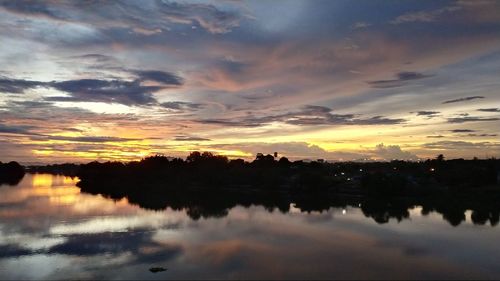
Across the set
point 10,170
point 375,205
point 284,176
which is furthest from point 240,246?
point 10,170

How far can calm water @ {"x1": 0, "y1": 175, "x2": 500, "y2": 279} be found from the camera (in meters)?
19.8

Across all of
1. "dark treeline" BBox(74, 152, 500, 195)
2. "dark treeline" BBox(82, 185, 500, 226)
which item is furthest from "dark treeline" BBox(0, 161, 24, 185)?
"dark treeline" BBox(82, 185, 500, 226)

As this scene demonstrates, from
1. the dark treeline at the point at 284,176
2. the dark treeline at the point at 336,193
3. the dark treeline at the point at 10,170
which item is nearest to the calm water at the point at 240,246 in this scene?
the dark treeline at the point at 336,193

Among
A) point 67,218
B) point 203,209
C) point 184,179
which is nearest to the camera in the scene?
point 67,218

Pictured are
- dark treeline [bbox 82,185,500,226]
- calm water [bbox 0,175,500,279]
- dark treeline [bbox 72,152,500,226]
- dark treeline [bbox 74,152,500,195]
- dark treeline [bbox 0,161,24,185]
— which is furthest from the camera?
dark treeline [bbox 0,161,24,185]

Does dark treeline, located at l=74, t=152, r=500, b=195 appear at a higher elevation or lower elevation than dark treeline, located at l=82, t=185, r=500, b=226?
higher

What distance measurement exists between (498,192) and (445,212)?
13941 millimetres

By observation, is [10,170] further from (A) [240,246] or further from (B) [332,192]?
(A) [240,246]

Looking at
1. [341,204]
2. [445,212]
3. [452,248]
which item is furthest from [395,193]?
[452,248]

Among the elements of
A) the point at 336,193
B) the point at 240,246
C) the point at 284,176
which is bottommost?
the point at 240,246

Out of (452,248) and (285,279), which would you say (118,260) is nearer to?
(285,279)

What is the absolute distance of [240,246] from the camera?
2608 centimetres

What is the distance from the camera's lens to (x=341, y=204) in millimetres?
50688

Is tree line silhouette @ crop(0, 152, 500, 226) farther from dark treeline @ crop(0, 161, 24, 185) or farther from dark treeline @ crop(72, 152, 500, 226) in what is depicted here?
dark treeline @ crop(0, 161, 24, 185)
